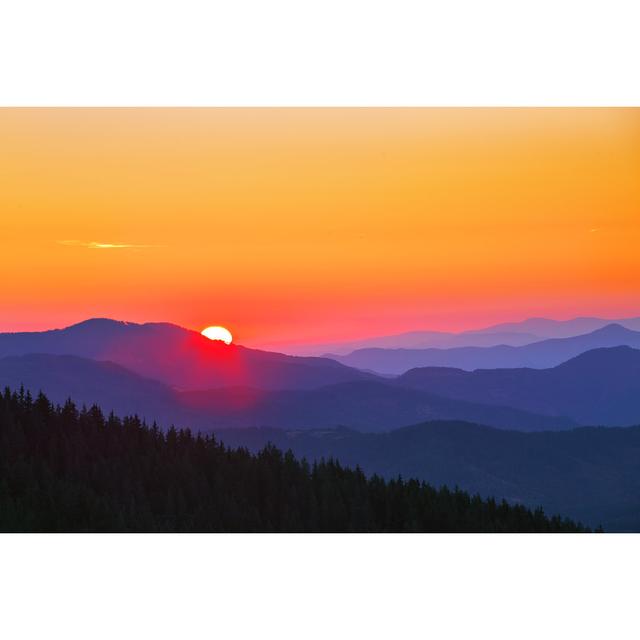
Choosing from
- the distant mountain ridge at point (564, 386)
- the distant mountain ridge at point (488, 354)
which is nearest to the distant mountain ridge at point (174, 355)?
the distant mountain ridge at point (488, 354)

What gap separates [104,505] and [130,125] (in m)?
12.1

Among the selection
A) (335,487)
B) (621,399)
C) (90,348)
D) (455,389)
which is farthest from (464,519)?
(621,399)

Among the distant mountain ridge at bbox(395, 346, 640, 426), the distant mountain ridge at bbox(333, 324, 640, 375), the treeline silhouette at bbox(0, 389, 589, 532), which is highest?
the distant mountain ridge at bbox(395, 346, 640, 426)

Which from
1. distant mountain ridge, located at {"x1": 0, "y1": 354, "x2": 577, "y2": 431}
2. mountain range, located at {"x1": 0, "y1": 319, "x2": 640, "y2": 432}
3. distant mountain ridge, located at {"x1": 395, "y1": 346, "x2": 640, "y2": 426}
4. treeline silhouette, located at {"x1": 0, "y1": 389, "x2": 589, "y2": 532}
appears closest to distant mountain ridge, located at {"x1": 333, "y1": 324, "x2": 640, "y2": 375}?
mountain range, located at {"x1": 0, "y1": 319, "x2": 640, "y2": 432}

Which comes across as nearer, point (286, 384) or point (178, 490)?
point (178, 490)

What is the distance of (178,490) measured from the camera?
28297mm

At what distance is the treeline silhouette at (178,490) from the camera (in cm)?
2397

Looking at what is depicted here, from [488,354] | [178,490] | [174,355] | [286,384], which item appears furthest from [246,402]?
[178,490]

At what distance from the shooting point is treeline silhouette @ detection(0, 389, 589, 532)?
24.0 metres

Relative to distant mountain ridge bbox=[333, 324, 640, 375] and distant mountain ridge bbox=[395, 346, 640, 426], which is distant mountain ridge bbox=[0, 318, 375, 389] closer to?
distant mountain ridge bbox=[333, 324, 640, 375]

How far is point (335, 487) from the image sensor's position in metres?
31.4

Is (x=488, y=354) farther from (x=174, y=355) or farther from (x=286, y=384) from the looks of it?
(x=286, y=384)

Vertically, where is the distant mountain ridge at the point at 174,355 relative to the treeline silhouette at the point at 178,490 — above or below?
above

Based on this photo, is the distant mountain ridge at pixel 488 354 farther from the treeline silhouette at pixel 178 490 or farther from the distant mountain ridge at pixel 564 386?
the distant mountain ridge at pixel 564 386
